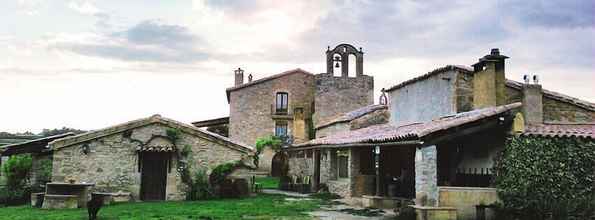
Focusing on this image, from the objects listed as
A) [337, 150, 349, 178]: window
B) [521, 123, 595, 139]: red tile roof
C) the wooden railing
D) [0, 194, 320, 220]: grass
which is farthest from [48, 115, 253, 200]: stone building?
[521, 123, 595, 139]: red tile roof

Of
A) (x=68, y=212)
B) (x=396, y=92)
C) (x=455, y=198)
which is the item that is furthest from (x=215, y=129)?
(x=455, y=198)

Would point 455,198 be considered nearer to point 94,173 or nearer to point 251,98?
point 94,173

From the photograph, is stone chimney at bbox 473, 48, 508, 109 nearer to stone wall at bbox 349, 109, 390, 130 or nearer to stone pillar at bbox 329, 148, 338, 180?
stone pillar at bbox 329, 148, 338, 180

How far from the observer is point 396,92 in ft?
77.6

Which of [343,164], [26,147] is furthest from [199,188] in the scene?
[26,147]

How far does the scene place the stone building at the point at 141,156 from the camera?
18.3 m

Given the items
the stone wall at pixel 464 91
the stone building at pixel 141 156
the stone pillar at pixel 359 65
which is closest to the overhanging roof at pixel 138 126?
the stone building at pixel 141 156

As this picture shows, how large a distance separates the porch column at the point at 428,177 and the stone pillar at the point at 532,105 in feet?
11.6

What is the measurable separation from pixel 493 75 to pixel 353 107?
23.4 metres

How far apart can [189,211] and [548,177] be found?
9512mm

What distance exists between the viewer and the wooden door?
747 inches

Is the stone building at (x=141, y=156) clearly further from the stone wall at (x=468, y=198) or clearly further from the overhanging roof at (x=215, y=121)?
the overhanging roof at (x=215, y=121)

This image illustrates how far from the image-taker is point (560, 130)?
12.5 m

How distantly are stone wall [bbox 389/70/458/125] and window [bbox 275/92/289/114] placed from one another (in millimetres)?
16610
